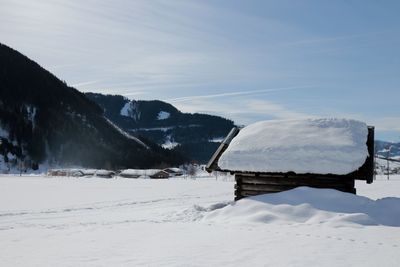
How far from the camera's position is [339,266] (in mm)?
8508

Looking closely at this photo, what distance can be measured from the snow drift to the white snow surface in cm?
112

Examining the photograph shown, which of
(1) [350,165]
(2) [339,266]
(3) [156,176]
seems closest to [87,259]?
(2) [339,266]

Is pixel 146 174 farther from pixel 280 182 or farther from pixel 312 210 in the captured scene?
pixel 312 210

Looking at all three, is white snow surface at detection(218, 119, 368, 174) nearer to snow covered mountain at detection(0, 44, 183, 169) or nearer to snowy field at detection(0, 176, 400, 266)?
snowy field at detection(0, 176, 400, 266)

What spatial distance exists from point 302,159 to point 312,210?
112 inches

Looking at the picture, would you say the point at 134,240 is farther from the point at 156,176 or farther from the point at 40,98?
the point at 40,98

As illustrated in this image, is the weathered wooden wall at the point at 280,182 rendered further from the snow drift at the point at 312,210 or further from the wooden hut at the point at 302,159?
the snow drift at the point at 312,210

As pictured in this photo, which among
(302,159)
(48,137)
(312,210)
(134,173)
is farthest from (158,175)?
(312,210)

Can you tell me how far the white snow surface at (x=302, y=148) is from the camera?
1653cm

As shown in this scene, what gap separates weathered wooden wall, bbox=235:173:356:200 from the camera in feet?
55.0

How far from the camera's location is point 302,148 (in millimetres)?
17391

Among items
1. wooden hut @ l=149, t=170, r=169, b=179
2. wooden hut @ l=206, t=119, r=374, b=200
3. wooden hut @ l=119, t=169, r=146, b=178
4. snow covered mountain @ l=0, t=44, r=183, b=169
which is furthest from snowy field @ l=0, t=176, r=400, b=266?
snow covered mountain @ l=0, t=44, r=183, b=169

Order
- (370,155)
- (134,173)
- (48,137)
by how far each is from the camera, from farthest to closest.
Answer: (48,137)
(134,173)
(370,155)

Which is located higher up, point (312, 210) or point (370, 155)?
point (370, 155)
